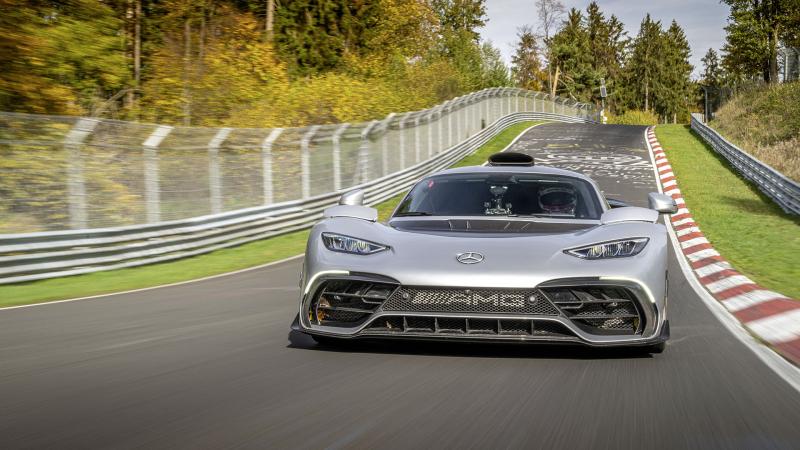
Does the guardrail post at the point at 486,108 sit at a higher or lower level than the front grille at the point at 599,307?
higher

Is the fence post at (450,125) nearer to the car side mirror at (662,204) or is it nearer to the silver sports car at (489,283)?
the car side mirror at (662,204)

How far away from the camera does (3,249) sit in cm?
1146

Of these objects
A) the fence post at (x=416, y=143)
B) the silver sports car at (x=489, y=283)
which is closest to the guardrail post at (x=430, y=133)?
the fence post at (x=416, y=143)

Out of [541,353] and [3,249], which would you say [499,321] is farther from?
[3,249]

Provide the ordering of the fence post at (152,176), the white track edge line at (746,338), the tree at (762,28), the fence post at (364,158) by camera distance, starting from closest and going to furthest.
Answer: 1. the white track edge line at (746,338)
2. the fence post at (152,176)
3. the fence post at (364,158)
4. the tree at (762,28)

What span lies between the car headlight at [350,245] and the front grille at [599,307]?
3.42ft

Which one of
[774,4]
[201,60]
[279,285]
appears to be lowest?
[279,285]

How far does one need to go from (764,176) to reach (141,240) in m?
18.1

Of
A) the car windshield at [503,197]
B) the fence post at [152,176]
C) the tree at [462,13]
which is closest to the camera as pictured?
the car windshield at [503,197]

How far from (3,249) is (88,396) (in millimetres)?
7351

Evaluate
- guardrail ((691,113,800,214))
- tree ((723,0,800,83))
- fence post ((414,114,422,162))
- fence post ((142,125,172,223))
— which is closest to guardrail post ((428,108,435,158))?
fence post ((414,114,422,162))

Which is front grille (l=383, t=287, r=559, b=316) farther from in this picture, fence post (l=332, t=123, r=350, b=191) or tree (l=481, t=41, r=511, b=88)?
tree (l=481, t=41, r=511, b=88)

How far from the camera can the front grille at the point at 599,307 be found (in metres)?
5.37

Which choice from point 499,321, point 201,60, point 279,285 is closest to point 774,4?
point 201,60
